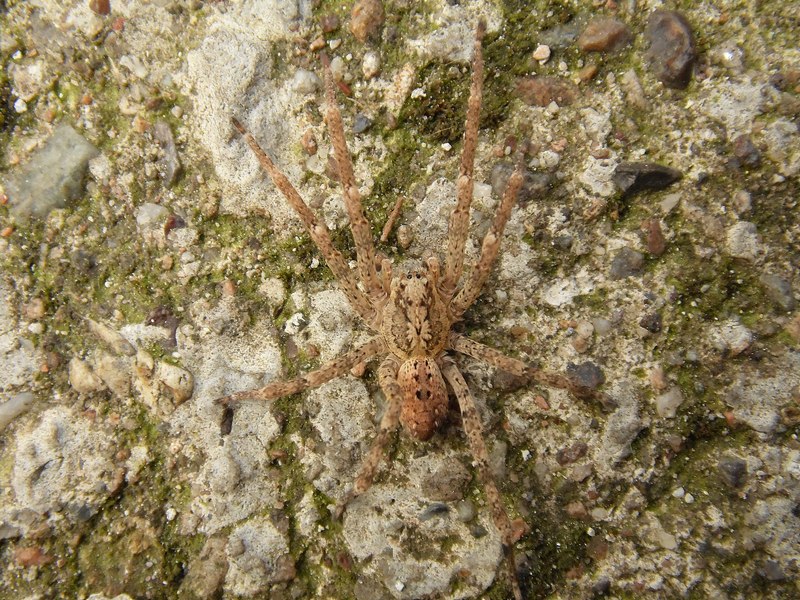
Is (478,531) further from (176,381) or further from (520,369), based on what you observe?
(176,381)

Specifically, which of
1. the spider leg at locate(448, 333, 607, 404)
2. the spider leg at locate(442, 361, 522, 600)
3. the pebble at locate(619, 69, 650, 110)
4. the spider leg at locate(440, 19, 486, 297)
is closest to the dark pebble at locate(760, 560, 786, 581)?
the spider leg at locate(448, 333, 607, 404)

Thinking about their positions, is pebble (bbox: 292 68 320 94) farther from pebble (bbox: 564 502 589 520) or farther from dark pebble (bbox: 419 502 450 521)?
pebble (bbox: 564 502 589 520)

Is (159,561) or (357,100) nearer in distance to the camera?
(159,561)

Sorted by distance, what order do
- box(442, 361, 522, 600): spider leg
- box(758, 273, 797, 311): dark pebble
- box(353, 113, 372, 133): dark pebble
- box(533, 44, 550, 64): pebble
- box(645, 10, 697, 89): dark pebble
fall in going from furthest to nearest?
1. box(353, 113, 372, 133): dark pebble
2. box(533, 44, 550, 64): pebble
3. box(645, 10, 697, 89): dark pebble
4. box(758, 273, 797, 311): dark pebble
5. box(442, 361, 522, 600): spider leg

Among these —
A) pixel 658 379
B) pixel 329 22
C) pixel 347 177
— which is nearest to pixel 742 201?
pixel 658 379

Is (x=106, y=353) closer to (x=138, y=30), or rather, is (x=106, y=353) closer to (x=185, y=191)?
(x=185, y=191)

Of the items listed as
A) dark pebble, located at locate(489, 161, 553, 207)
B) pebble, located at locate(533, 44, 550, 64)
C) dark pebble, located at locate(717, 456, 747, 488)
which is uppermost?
pebble, located at locate(533, 44, 550, 64)

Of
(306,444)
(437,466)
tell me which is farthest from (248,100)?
(437,466)
